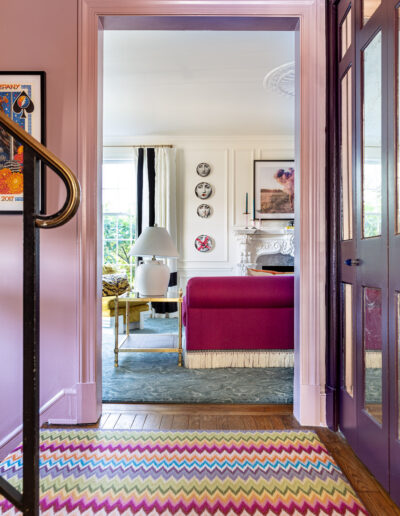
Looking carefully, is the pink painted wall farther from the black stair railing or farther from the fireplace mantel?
the fireplace mantel

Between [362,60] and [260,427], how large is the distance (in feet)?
6.49

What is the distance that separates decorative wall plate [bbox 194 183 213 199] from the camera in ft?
20.2

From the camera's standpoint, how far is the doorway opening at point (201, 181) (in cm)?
286

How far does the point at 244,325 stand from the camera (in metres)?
3.14

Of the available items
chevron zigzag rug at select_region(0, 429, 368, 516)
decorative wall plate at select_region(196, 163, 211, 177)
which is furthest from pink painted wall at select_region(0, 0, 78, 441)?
decorative wall plate at select_region(196, 163, 211, 177)

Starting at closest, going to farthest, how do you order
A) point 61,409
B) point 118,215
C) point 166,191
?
point 61,409 < point 166,191 < point 118,215

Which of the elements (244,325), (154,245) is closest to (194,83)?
(154,245)

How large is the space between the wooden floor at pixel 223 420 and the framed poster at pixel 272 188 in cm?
425

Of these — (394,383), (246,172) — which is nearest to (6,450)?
(394,383)

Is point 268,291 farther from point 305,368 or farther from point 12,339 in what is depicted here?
point 12,339

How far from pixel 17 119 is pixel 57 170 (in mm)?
1518

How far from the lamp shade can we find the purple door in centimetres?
171

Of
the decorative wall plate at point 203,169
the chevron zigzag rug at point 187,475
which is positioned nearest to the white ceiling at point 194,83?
the decorative wall plate at point 203,169

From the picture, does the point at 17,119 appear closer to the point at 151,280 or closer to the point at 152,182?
the point at 151,280
